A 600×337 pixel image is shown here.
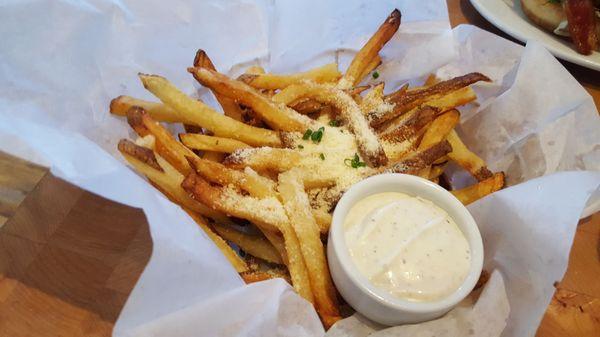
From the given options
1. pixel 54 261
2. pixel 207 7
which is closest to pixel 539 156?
pixel 207 7

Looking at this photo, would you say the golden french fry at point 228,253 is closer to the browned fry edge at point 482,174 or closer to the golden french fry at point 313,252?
the golden french fry at point 313,252

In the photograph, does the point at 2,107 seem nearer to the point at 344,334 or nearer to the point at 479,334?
the point at 344,334

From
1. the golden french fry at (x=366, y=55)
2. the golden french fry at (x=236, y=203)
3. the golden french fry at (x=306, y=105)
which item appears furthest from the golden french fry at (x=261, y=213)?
the golden french fry at (x=366, y=55)

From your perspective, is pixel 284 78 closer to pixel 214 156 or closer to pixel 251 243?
pixel 214 156

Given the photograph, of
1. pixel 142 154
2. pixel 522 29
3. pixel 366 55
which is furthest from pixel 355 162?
pixel 522 29

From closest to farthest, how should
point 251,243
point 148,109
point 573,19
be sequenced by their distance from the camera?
1. point 251,243
2. point 148,109
3. point 573,19

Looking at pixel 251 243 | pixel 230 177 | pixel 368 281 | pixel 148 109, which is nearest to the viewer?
pixel 368 281
